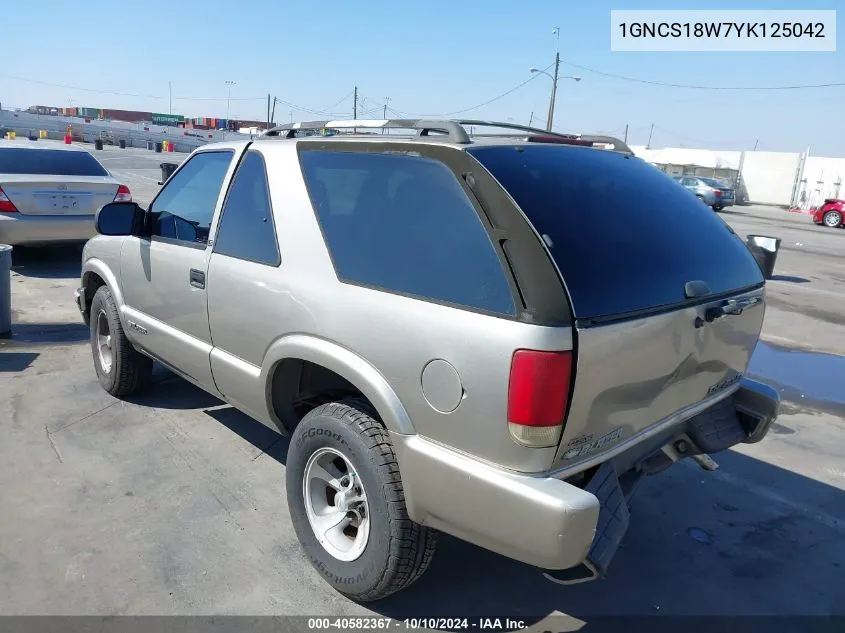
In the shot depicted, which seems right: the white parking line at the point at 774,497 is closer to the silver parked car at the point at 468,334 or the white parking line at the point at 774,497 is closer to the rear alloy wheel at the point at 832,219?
the silver parked car at the point at 468,334

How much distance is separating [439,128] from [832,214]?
30332 mm

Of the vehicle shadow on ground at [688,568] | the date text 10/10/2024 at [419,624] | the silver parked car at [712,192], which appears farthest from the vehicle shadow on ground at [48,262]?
the silver parked car at [712,192]

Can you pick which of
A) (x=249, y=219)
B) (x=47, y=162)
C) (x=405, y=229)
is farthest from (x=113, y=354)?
(x=47, y=162)

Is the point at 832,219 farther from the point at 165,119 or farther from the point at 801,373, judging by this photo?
the point at 165,119

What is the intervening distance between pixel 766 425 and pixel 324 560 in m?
A: 2.22

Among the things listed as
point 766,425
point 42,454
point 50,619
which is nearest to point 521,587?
point 766,425

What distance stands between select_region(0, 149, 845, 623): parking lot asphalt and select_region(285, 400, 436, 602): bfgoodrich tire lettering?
0.65 ft

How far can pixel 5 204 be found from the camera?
7.99 meters

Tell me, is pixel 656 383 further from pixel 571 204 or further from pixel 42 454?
pixel 42 454

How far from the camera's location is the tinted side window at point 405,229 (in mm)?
2281

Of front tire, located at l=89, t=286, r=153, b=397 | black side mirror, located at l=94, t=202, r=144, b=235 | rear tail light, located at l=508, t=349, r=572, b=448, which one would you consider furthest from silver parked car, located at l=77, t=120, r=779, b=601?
front tire, located at l=89, t=286, r=153, b=397

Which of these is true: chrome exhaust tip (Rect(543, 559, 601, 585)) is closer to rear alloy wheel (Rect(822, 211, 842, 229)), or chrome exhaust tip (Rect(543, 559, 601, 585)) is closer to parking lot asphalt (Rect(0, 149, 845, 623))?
parking lot asphalt (Rect(0, 149, 845, 623))

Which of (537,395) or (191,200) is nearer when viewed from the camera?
(537,395)

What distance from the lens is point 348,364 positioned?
2586 millimetres
